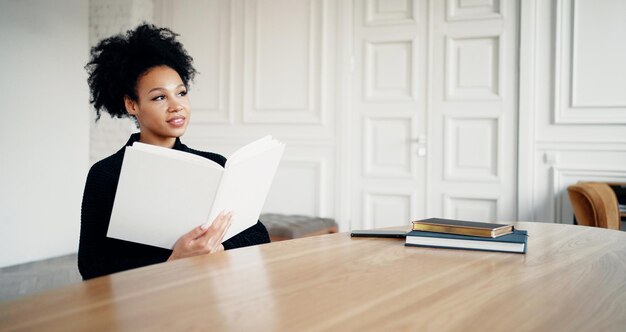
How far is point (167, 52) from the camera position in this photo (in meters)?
→ 2.13

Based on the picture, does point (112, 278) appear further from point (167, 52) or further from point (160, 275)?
point (167, 52)

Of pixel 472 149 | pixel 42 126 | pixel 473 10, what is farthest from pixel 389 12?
pixel 42 126

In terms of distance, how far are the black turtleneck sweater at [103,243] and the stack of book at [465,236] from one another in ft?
2.21

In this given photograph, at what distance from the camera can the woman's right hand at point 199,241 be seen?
1.56 metres

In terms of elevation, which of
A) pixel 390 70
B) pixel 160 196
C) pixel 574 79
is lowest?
pixel 160 196

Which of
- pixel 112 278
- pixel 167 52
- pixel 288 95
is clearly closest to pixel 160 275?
pixel 112 278

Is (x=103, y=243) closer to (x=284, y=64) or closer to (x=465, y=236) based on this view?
(x=465, y=236)

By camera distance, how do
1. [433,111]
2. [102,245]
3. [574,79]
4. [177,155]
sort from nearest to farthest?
[177,155] < [102,245] < [574,79] < [433,111]

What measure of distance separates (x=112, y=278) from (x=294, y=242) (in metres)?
0.57

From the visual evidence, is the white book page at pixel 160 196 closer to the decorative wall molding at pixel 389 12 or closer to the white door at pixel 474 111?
the white door at pixel 474 111

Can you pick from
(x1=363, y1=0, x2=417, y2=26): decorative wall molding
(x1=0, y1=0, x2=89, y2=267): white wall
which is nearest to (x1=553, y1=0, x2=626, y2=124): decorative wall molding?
(x1=363, y1=0, x2=417, y2=26): decorative wall molding

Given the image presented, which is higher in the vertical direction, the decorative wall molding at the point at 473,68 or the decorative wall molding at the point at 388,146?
the decorative wall molding at the point at 473,68

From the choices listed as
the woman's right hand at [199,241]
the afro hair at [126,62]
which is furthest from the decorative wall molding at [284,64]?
the woman's right hand at [199,241]

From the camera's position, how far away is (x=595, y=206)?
3045mm
